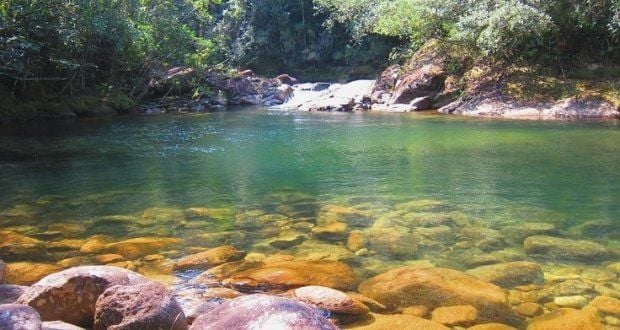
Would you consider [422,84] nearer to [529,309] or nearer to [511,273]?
[511,273]

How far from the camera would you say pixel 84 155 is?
39.0ft

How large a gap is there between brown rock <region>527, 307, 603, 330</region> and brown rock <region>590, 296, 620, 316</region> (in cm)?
11

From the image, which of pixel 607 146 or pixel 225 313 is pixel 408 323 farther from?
pixel 607 146

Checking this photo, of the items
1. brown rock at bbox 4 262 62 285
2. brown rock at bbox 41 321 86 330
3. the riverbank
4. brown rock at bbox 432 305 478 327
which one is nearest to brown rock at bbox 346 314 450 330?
brown rock at bbox 432 305 478 327

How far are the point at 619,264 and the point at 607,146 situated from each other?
7322 mm

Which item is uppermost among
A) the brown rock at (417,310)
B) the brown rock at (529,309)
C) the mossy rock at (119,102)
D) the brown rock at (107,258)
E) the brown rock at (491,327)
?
the mossy rock at (119,102)

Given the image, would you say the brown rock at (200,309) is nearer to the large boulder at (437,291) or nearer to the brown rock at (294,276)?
the brown rock at (294,276)

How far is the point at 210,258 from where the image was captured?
17.0 ft

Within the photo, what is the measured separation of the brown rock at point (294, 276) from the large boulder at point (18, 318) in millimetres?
1996

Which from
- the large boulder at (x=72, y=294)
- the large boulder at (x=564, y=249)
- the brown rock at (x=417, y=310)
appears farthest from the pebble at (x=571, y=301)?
the large boulder at (x=72, y=294)

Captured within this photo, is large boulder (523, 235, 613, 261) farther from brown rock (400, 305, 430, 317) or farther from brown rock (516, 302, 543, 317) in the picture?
brown rock (400, 305, 430, 317)

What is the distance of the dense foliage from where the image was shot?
52.7 ft

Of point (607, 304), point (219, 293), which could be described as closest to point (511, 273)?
point (607, 304)

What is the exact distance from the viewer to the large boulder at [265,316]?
8.19 ft
